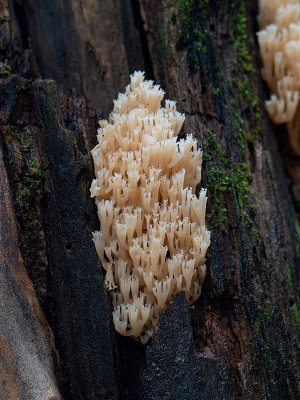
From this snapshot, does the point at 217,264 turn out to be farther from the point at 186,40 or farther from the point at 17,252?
the point at 186,40

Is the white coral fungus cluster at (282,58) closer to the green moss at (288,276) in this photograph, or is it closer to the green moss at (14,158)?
the green moss at (288,276)

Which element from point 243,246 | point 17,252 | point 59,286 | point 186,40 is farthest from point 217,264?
point 186,40

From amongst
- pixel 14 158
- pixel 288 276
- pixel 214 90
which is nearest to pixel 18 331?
pixel 14 158

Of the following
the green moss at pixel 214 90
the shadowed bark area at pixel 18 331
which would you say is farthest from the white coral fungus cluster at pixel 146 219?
the green moss at pixel 214 90

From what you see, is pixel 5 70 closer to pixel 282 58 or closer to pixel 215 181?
pixel 215 181

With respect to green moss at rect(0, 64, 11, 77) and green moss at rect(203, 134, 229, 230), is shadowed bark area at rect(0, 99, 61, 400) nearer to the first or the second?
green moss at rect(0, 64, 11, 77)

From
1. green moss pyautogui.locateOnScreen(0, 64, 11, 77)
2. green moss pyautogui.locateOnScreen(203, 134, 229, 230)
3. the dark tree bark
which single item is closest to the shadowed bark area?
the dark tree bark
